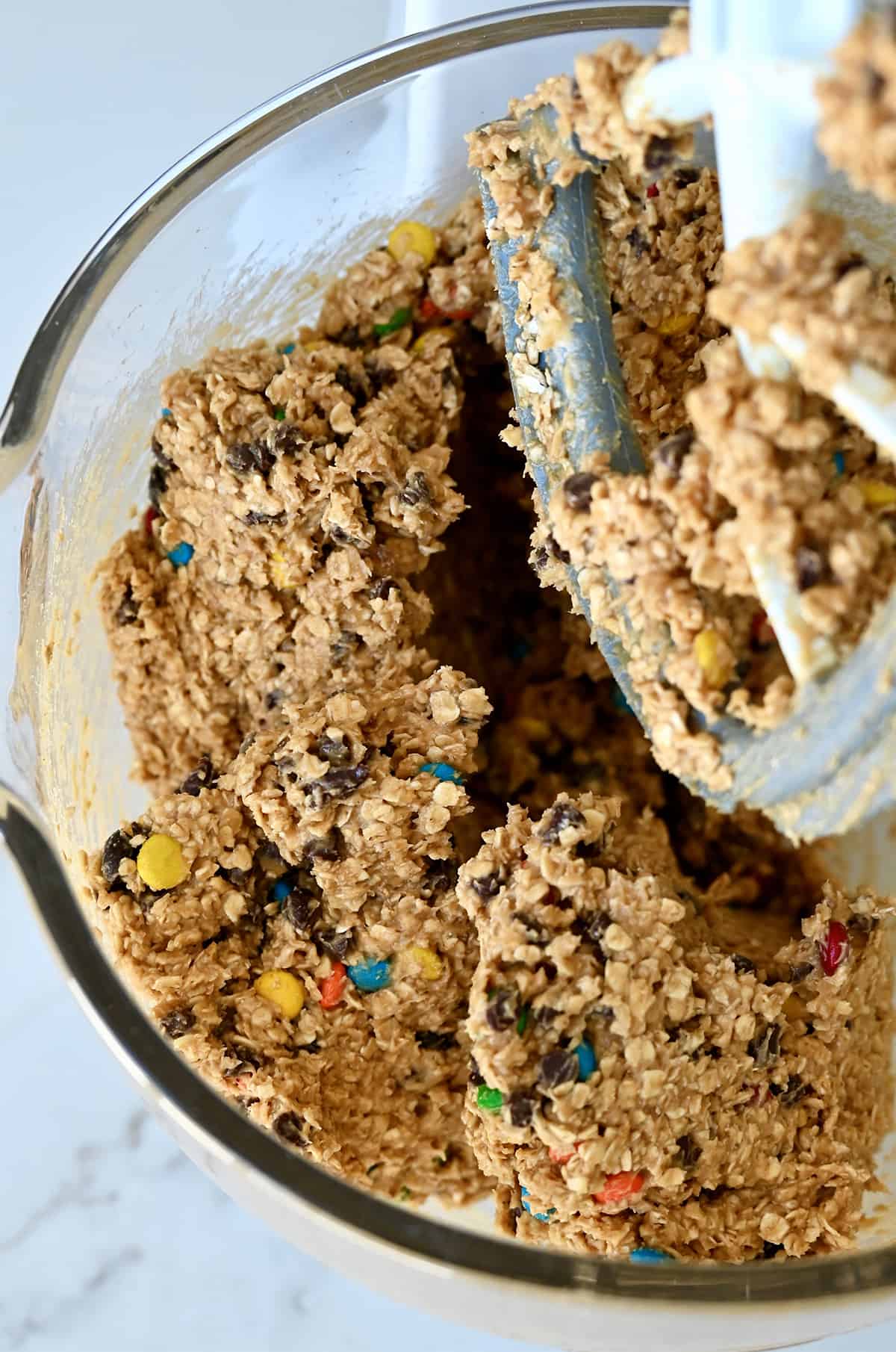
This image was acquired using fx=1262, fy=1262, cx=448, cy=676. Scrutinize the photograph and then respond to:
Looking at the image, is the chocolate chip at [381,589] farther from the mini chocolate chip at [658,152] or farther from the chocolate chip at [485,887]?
the mini chocolate chip at [658,152]

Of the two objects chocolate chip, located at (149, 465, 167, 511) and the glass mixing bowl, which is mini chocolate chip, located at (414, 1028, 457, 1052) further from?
chocolate chip, located at (149, 465, 167, 511)

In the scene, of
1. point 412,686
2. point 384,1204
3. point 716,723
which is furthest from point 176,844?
point 716,723

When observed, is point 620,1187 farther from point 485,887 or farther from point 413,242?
point 413,242

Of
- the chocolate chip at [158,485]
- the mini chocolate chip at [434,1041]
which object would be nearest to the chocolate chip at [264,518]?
the chocolate chip at [158,485]

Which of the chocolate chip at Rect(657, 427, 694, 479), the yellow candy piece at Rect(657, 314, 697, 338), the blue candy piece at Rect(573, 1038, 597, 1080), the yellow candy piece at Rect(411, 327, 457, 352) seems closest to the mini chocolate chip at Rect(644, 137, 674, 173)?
the chocolate chip at Rect(657, 427, 694, 479)

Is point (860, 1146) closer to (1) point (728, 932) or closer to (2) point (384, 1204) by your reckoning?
(1) point (728, 932)

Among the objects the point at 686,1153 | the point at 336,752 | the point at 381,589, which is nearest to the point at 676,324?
the point at 381,589
